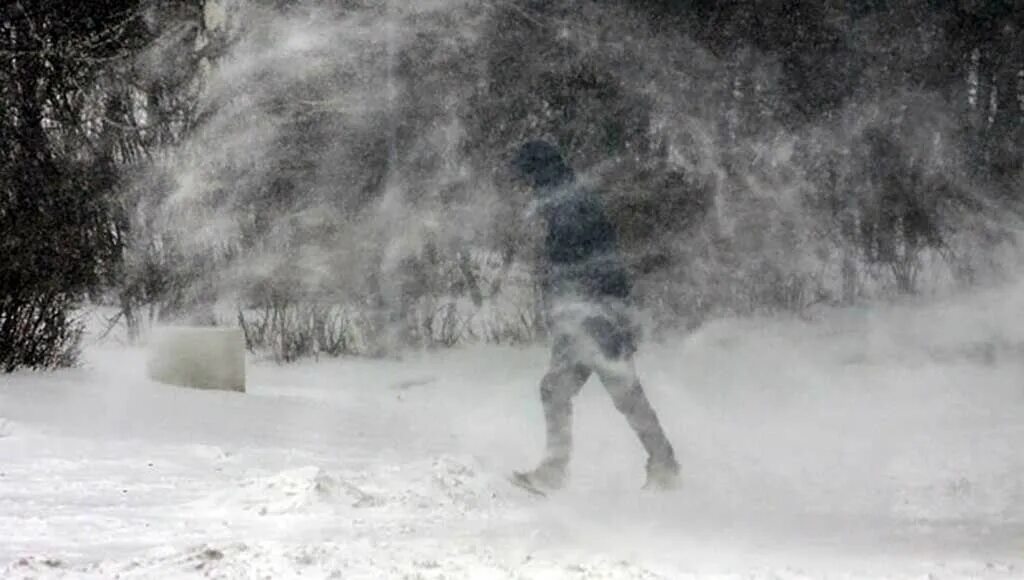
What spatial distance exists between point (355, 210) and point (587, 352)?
26.6 ft

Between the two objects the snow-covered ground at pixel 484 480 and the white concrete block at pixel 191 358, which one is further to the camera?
the white concrete block at pixel 191 358

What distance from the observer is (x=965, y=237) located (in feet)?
47.5

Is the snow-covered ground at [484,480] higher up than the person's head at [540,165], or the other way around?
the person's head at [540,165]

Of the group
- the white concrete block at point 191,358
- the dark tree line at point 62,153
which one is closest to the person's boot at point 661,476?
the white concrete block at point 191,358

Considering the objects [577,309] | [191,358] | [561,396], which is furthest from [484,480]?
[191,358]

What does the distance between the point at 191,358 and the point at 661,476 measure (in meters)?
4.07

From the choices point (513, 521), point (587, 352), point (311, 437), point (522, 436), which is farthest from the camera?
point (522, 436)

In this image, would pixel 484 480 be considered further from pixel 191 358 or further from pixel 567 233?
pixel 191 358

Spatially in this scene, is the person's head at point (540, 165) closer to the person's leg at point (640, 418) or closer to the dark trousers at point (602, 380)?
the dark trousers at point (602, 380)

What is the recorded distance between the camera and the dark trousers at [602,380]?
642 cm

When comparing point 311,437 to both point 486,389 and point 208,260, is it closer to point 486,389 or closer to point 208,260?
point 486,389

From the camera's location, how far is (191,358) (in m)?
9.18

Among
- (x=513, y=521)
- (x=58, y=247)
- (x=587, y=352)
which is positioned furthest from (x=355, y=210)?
(x=513, y=521)

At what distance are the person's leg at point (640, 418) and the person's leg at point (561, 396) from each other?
0.14 m
